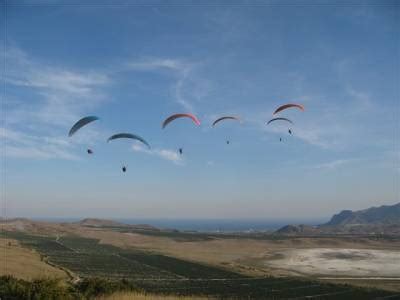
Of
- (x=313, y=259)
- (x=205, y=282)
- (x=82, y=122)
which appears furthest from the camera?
(x=313, y=259)

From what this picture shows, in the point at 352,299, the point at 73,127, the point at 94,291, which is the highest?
the point at 73,127

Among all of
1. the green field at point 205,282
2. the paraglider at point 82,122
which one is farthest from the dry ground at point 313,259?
the paraglider at point 82,122

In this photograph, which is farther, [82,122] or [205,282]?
[205,282]

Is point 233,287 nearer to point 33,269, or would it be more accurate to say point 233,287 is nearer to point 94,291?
point 33,269

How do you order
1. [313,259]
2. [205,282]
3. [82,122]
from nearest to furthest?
[82,122] → [205,282] → [313,259]

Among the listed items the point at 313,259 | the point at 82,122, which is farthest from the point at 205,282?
the point at 313,259

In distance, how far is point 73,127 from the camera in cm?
2478

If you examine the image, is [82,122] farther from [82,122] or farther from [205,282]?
[205,282]

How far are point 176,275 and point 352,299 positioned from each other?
21.7 m

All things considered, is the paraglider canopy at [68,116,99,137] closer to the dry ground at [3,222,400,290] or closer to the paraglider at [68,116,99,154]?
the paraglider at [68,116,99,154]

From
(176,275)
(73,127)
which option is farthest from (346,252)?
(73,127)

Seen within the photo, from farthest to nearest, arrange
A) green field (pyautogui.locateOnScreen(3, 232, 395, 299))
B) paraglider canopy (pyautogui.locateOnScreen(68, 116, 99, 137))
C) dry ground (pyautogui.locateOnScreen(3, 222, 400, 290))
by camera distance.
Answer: dry ground (pyautogui.locateOnScreen(3, 222, 400, 290)) < green field (pyautogui.locateOnScreen(3, 232, 395, 299)) < paraglider canopy (pyautogui.locateOnScreen(68, 116, 99, 137))

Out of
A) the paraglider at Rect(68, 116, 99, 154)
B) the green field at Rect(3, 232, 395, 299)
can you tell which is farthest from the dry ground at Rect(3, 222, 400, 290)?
the paraglider at Rect(68, 116, 99, 154)

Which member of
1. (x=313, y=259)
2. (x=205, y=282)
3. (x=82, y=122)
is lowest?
(x=205, y=282)
